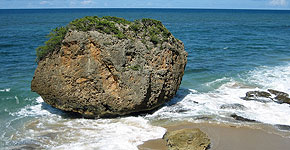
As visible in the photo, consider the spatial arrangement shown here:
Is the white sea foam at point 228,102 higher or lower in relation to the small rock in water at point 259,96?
lower

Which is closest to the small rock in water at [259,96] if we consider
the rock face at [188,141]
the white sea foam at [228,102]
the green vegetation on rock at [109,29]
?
the white sea foam at [228,102]

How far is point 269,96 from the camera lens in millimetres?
17234

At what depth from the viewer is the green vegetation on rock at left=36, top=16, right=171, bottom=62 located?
13836 millimetres

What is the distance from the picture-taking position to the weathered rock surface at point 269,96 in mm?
16625

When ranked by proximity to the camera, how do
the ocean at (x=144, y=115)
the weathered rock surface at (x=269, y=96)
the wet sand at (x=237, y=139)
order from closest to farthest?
the wet sand at (x=237, y=139) < the ocean at (x=144, y=115) < the weathered rock surface at (x=269, y=96)

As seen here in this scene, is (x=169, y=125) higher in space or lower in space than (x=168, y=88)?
lower

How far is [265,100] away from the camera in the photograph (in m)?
16.7

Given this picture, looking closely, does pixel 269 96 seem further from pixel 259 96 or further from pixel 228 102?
pixel 228 102

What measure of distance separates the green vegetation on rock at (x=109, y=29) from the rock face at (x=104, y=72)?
53 mm

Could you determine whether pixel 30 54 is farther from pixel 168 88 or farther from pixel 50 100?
pixel 168 88

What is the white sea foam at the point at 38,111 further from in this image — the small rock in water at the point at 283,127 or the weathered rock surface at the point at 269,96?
the weathered rock surface at the point at 269,96

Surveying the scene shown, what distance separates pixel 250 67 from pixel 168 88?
13865 mm

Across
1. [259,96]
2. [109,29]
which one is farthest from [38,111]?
[259,96]

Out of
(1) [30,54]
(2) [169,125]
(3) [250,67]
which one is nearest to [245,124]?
(2) [169,125]
